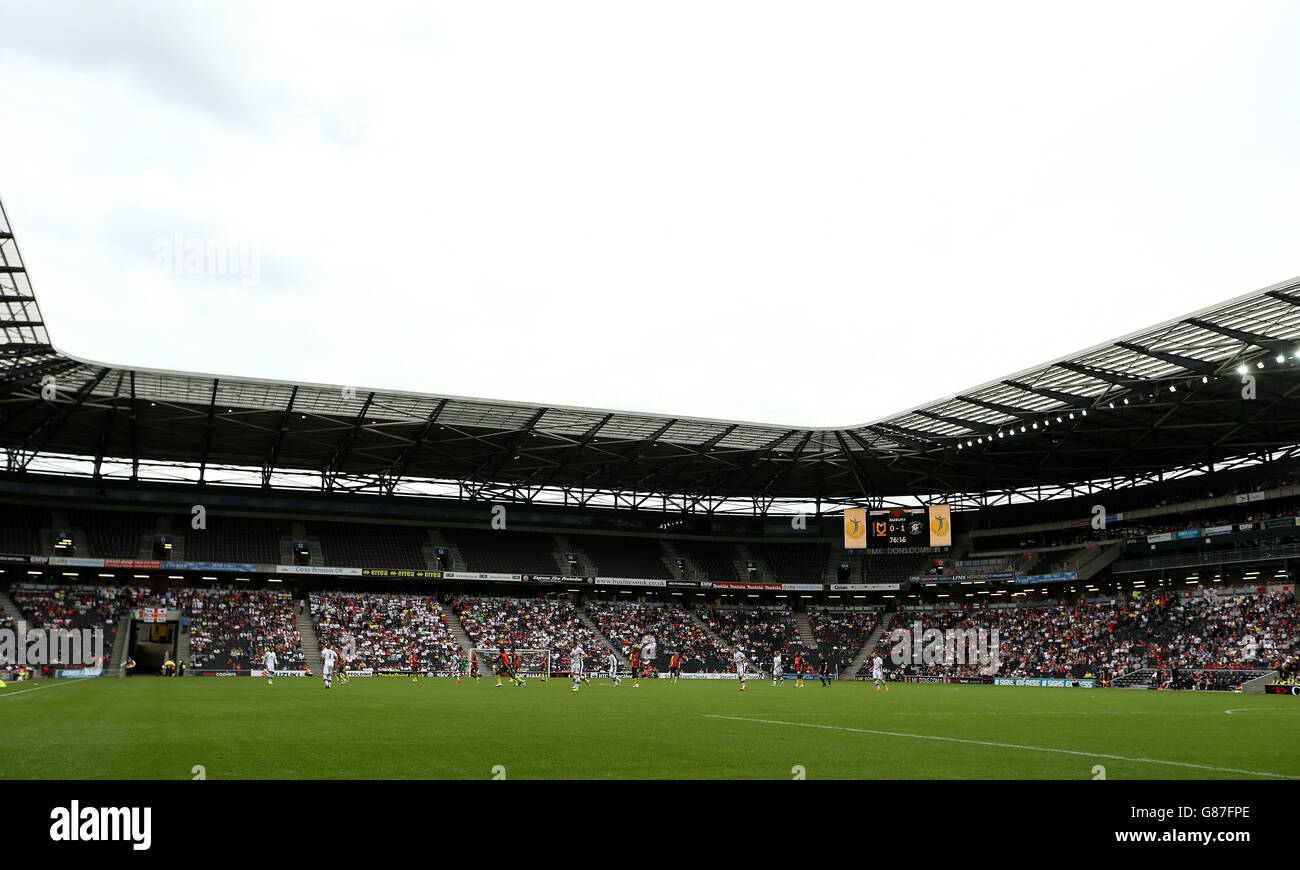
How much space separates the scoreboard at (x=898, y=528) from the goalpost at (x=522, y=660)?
2338cm

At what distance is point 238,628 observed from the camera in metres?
60.7

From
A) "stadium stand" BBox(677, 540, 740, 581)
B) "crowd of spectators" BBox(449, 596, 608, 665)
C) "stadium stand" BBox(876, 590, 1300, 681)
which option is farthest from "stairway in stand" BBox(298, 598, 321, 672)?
"stadium stand" BBox(876, 590, 1300, 681)

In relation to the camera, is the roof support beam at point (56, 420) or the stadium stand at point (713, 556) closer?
the roof support beam at point (56, 420)

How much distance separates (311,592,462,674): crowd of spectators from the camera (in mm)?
61750

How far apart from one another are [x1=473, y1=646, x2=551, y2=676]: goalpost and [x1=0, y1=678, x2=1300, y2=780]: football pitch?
33.8 metres

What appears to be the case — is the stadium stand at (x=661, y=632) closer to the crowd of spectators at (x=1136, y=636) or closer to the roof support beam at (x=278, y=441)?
the crowd of spectators at (x=1136, y=636)

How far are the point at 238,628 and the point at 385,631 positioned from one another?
9.24 m

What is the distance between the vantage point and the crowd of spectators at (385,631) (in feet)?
203

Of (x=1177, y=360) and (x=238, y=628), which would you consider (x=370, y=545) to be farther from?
(x=1177, y=360)

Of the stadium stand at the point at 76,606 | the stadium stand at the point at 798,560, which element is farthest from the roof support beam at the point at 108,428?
Answer: the stadium stand at the point at 798,560

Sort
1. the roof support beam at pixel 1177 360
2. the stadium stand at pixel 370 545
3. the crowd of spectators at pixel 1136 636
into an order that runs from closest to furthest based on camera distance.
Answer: the roof support beam at pixel 1177 360
the crowd of spectators at pixel 1136 636
the stadium stand at pixel 370 545

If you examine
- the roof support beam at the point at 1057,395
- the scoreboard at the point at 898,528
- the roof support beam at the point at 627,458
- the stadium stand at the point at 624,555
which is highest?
the roof support beam at the point at 1057,395

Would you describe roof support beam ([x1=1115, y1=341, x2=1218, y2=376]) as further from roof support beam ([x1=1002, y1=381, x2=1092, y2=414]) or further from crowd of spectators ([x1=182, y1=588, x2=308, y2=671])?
crowd of spectators ([x1=182, y1=588, x2=308, y2=671])
